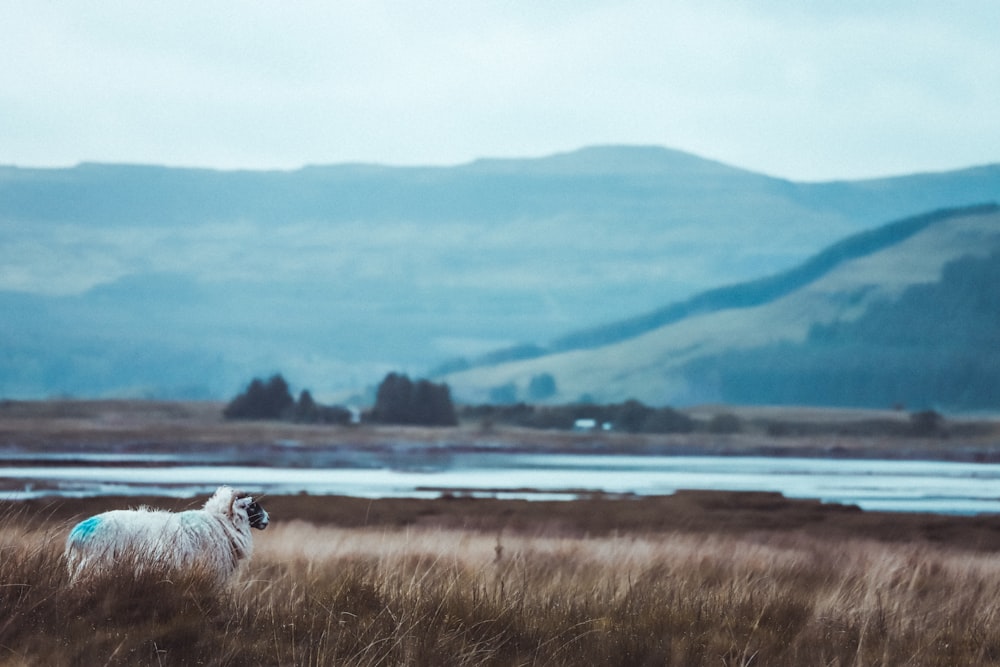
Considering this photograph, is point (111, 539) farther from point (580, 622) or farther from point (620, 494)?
point (620, 494)

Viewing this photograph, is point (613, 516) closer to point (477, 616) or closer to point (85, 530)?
point (85, 530)

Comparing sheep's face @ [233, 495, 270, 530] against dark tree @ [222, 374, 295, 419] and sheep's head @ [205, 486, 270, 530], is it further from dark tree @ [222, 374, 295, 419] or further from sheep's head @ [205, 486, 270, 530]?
dark tree @ [222, 374, 295, 419]

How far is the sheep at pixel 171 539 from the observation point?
12016mm

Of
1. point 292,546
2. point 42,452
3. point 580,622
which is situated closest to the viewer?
point 580,622

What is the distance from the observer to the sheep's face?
14.1 meters

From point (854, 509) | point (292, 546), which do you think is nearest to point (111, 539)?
point (292, 546)

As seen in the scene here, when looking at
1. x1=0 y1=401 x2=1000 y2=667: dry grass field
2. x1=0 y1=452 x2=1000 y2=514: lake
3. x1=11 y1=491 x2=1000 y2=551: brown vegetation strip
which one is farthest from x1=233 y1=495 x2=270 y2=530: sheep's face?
x1=0 y1=452 x2=1000 y2=514: lake

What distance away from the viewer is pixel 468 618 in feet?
36.9

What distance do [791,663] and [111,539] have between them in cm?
595

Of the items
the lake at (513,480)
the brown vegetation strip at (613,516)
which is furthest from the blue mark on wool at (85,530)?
the lake at (513,480)

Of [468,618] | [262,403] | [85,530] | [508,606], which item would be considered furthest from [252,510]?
Result: [262,403]

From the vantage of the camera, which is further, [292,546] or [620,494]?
[620,494]

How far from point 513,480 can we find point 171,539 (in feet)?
120

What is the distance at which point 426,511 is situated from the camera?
103 feet
